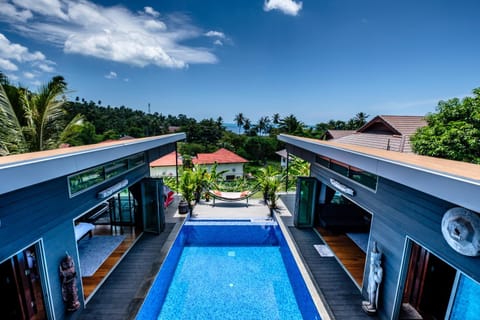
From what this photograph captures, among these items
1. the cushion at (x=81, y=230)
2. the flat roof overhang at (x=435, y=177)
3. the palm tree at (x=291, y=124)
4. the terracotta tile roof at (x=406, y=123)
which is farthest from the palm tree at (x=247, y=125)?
the flat roof overhang at (x=435, y=177)

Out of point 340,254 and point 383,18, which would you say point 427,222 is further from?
point 383,18

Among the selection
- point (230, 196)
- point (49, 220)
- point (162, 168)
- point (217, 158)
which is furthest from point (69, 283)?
point (217, 158)

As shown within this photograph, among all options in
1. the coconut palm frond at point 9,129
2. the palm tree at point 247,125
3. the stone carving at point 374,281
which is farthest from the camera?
the palm tree at point 247,125

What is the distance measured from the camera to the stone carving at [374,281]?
4.22 metres

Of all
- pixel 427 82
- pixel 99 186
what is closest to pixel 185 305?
pixel 99 186

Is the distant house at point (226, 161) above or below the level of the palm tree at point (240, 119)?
below

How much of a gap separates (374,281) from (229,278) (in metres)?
3.71

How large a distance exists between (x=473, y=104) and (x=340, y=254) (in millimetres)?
7249

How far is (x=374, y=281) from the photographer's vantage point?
429cm

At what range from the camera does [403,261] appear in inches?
150

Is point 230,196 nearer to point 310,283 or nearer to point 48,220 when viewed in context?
point 310,283

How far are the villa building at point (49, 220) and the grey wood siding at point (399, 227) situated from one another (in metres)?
5.05

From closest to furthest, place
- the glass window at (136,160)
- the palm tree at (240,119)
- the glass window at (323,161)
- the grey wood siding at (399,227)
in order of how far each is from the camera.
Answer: the grey wood siding at (399,227) → the glass window at (136,160) → the glass window at (323,161) → the palm tree at (240,119)

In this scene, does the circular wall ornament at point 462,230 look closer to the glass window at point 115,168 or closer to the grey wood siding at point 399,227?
the grey wood siding at point 399,227
